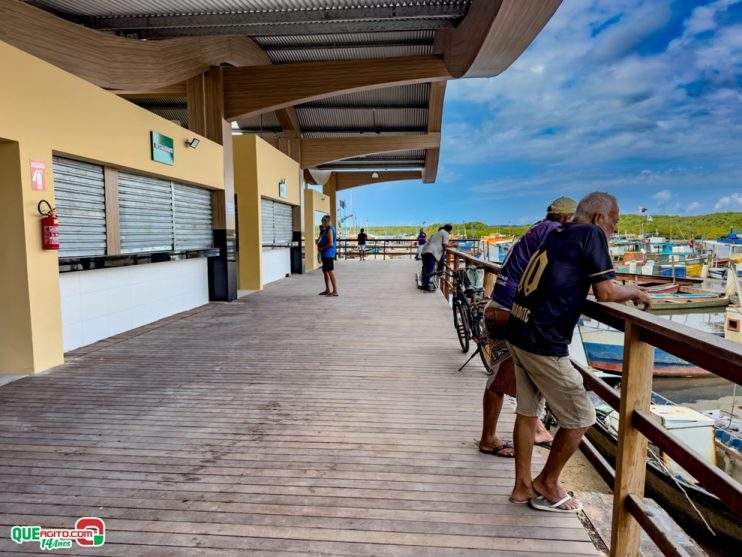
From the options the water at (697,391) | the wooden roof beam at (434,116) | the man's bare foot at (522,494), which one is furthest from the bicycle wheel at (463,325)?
the water at (697,391)

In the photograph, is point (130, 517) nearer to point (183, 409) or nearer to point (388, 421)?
point (183, 409)

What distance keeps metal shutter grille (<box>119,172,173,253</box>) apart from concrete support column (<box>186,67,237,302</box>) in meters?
1.36

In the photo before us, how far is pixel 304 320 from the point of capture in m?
6.92

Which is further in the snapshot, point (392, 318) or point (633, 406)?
point (392, 318)

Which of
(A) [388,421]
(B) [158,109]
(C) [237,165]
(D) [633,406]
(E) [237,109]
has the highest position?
(B) [158,109]

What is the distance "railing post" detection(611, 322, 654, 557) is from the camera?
175 cm

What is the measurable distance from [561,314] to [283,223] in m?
11.6

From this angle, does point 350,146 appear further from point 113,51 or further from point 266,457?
point 266,457

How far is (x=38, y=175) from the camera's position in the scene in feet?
14.2

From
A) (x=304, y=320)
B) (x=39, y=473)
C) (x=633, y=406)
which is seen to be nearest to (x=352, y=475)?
(x=633, y=406)

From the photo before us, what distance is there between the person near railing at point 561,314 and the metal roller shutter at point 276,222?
9.41 meters

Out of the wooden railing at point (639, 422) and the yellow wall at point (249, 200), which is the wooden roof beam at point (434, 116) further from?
the wooden railing at point (639, 422)

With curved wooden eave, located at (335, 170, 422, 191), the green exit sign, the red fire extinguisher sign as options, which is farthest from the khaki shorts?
curved wooden eave, located at (335, 170, 422, 191)

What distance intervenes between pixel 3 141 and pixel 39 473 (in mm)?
3046
